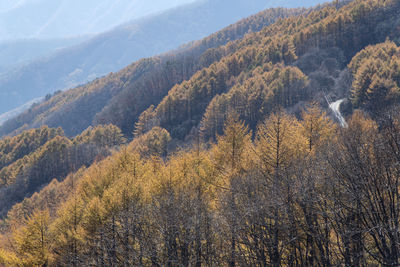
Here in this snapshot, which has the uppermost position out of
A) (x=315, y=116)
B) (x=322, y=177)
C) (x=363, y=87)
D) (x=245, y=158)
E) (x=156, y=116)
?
Answer: (x=156, y=116)

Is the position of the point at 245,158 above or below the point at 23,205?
below

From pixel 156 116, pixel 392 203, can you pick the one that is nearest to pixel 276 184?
pixel 392 203

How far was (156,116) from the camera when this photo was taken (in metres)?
154

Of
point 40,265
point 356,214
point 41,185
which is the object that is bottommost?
point 40,265

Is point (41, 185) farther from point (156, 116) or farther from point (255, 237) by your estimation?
point (255, 237)

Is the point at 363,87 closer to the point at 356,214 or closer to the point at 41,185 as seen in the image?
the point at 356,214

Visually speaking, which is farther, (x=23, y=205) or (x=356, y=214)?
(x=23, y=205)

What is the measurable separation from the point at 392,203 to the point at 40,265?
3162 cm

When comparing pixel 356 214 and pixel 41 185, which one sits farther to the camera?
pixel 41 185

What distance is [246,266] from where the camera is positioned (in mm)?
15266

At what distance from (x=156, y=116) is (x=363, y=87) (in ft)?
333


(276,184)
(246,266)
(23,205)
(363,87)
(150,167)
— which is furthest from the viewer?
(23,205)

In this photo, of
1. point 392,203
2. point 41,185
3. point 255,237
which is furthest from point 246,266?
point 41,185

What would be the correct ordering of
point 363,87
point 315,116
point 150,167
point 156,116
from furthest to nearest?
1. point 156,116
2. point 363,87
3. point 150,167
4. point 315,116
